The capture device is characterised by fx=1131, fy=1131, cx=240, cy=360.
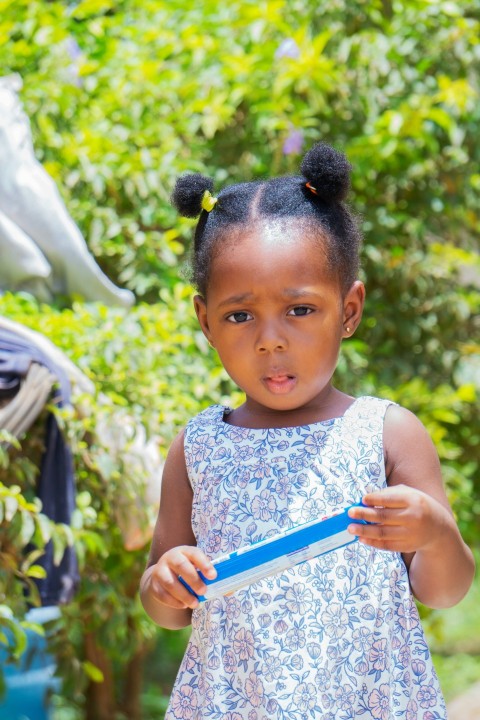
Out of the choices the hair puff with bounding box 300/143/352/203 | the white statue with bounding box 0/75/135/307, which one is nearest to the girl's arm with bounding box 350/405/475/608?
the hair puff with bounding box 300/143/352/203

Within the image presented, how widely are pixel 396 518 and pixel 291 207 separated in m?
0.50

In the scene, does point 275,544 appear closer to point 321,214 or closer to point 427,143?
point 321,214

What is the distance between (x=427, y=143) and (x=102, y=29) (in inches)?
50.1

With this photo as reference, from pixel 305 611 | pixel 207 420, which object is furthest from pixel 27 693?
pixel 305 611

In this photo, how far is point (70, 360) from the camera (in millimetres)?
2766

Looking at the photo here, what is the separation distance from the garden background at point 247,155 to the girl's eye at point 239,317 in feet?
4.42

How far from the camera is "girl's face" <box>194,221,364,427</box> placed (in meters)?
1.56

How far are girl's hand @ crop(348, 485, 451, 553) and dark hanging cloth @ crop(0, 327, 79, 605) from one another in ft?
4.20

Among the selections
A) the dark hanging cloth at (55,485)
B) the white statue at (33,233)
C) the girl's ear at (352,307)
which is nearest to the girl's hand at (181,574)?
the girl's ear at (352,307)

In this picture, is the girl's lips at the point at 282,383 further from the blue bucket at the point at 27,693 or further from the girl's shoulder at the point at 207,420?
the blue bucket at the point at 27,693

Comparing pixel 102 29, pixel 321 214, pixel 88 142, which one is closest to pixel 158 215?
pixel 88 142

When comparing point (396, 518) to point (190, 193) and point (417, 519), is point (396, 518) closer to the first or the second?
point (417, 519)

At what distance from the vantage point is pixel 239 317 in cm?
160

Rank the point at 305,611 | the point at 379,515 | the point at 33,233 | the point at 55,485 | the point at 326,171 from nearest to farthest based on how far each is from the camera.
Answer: the point at 379,515 → the point at 305,611 → the point at 326,171 → the point at 55,485 → the point at 33,233
